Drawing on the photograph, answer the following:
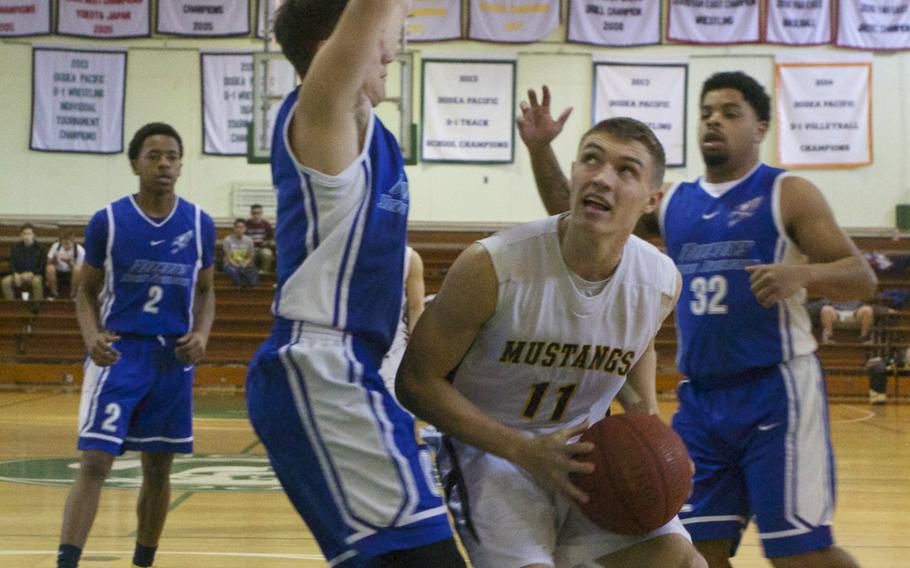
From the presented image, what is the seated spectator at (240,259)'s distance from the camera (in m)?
Answer: 16.2

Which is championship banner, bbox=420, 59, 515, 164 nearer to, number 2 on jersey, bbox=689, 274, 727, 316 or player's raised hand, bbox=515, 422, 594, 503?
number 2 on jersey, bbox=689, 274, 727, 316

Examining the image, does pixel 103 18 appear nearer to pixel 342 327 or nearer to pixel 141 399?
pixel 141 399

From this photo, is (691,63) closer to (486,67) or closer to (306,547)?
(486,67)

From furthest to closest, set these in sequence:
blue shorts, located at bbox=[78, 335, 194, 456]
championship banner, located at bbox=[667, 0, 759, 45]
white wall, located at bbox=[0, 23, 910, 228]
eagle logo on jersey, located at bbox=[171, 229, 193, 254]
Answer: white wall, located at bbox=[0, 23, 910, 228] < championship banner, located at bbox=[667, 0, 759, 45] < eagle logo on jersey, located at bbox=[171, 229, 193, 254] < blue shorts, located at bbox=[78, 335, 194, 456]

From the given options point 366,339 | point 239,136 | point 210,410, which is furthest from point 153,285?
point 239,136

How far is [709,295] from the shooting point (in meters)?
3.68

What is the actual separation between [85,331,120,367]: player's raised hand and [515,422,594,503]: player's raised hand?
2.64 metres

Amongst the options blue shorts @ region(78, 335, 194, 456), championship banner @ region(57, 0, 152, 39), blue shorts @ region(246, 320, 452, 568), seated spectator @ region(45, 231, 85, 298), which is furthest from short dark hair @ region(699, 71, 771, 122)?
championship banner @ region(57, 0, 152, 39)

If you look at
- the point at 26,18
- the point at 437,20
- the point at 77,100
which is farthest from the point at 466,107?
the point at 26,18

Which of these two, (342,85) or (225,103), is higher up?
(225,103)

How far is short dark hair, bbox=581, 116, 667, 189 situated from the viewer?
287 centimetres

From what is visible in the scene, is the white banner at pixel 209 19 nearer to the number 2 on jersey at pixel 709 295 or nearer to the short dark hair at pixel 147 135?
the short dark hair at pixel 147 135

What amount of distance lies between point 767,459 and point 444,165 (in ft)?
47.6

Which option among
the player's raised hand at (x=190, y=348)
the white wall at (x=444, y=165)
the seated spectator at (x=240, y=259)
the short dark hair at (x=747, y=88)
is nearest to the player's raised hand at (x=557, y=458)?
the short dark hair at (x=747, y=88)
